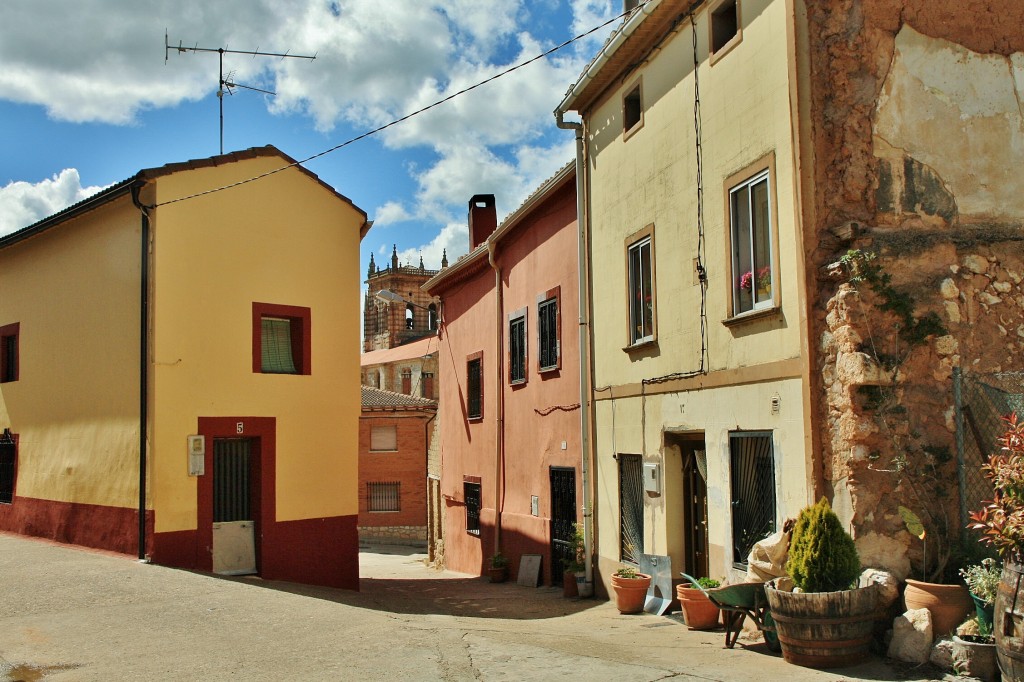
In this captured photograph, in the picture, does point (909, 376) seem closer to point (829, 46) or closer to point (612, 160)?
point (829, 46)

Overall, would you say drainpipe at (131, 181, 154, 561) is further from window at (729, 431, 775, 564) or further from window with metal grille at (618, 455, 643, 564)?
window at (729, 431, 775, 564)

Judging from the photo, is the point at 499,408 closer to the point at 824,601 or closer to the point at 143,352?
the point at 143,352

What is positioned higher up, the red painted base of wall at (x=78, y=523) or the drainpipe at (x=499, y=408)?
the drainpipe at (x=499, y=408)

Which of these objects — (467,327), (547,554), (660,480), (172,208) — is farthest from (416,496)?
(660,480)

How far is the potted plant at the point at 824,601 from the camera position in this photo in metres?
7.72

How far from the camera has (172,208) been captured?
14852mm

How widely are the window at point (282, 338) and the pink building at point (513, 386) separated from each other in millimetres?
4050

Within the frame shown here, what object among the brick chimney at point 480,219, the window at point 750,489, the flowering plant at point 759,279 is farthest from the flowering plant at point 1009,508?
the brick chimney at point 480,219

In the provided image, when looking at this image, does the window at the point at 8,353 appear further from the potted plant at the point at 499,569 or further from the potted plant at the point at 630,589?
the potted plant at the point at 630,589

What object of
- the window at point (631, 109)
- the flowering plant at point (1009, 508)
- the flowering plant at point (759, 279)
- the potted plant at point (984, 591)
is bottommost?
the potted plant at point (984, 591)

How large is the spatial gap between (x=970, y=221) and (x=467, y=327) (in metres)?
13.6

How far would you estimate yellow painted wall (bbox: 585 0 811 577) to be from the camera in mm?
9281

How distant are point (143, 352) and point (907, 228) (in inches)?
437

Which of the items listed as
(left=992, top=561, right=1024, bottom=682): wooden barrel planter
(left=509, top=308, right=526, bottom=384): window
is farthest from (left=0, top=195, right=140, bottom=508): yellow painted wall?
(left=992, top=561, right=1024, bottom=682): wooden barrel planter
